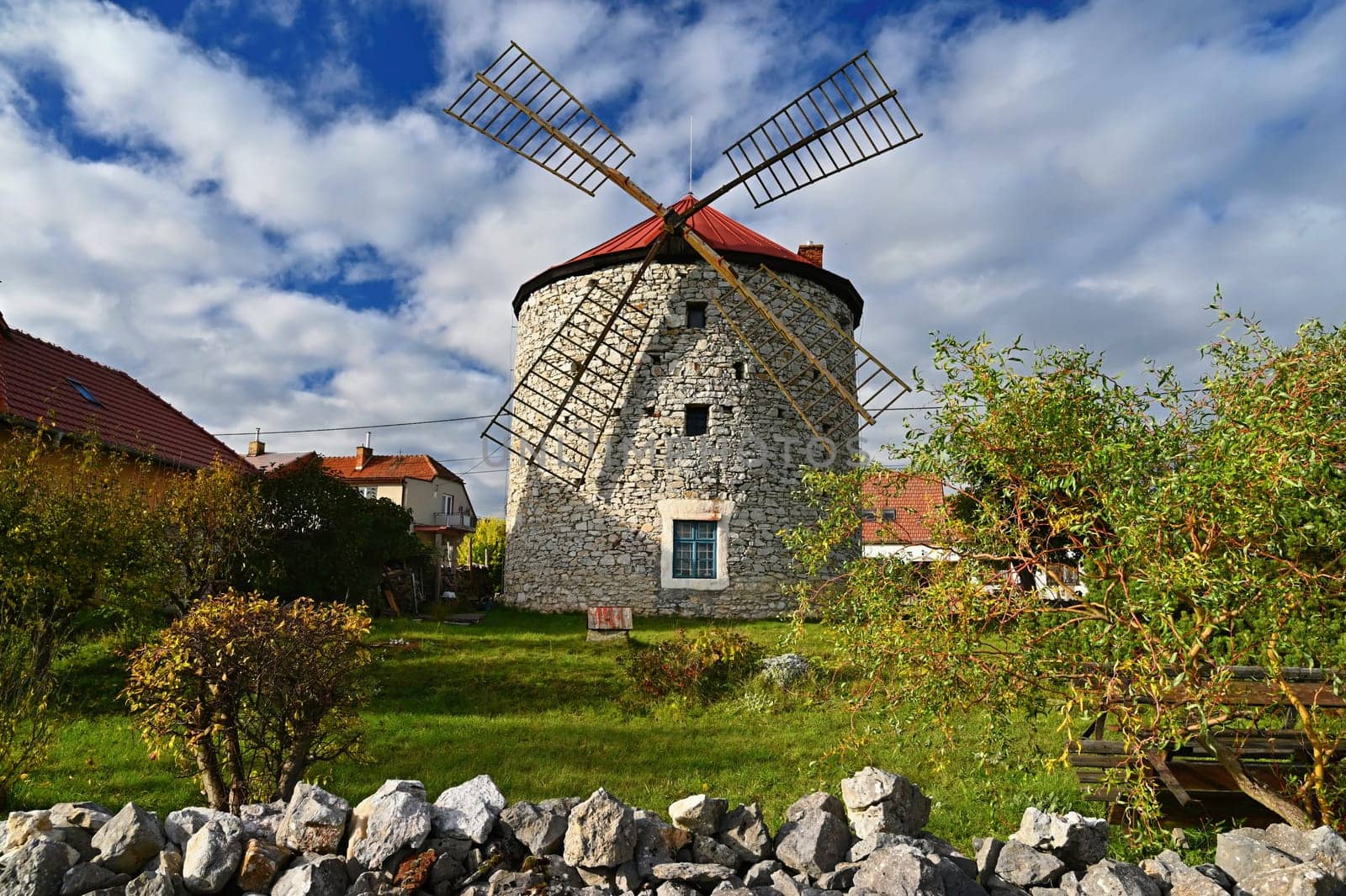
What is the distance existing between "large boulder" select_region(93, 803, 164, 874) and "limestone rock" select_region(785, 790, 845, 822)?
117 inches

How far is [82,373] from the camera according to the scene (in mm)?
15125

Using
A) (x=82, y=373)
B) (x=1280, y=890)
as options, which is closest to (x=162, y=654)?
(x=1280, y=890)

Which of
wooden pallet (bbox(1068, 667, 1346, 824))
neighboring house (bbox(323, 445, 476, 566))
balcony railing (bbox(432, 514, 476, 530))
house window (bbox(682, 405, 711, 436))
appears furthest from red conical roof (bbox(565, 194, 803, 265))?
balcony railing (bbox(432, 514, 476, 530))

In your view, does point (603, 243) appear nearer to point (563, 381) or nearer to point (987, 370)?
point (563, 381)

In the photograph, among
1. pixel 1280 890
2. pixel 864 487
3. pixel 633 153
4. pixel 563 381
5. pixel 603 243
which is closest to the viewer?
pixel 1280 890

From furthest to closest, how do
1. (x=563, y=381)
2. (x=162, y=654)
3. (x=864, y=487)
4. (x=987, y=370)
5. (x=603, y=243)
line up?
(x=603, y=243) → (x=563, y=381) → (x=864, y=487) → (x=162, y=654) → (x=987, y=370)

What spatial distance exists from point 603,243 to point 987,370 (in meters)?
13.6

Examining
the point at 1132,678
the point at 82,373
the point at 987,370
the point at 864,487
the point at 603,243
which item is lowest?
the point at 1132,678

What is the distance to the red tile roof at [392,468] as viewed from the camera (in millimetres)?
36750

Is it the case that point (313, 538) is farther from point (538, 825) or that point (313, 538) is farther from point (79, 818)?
point (538, 825)

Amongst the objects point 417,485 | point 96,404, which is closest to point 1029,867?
point 96,404

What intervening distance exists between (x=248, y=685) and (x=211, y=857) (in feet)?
5.59

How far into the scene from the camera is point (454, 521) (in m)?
39.9

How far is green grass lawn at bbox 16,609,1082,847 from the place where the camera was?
5809mm
